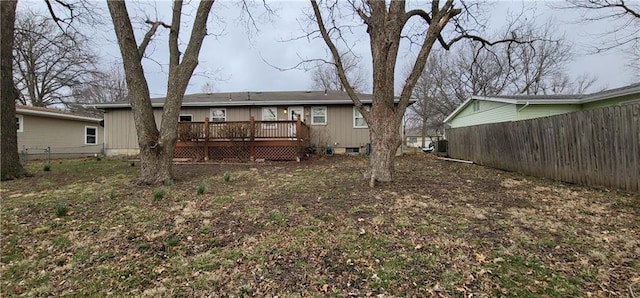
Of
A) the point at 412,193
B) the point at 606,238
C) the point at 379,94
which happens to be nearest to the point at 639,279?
the point at 606,238

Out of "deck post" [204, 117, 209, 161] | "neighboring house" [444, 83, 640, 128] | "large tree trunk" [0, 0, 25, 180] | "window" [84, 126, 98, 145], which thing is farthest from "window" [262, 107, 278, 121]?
"window" [84, 126, 98, 145]

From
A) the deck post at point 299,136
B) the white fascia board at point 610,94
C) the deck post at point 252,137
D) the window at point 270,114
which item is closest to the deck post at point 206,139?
the deck post at point 252,137

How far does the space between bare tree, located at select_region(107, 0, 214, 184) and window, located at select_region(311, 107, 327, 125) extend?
8.11 metres

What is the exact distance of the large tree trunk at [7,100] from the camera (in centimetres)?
784

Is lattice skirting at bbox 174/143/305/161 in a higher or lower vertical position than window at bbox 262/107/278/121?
lower

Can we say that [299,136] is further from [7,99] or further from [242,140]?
[7,99]

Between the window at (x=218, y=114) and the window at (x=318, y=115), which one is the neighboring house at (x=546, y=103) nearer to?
the window at (x=318, y=115)

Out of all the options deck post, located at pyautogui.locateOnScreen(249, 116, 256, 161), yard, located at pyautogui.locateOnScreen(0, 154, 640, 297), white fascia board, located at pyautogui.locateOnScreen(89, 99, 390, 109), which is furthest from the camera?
white fascia board, located at pyautogui.locateOnScreen(89, 99, 390, 109)

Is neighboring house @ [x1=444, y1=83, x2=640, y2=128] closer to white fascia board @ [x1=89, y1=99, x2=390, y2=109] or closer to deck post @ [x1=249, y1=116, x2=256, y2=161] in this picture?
white fascia board @ [x1=89, y1=99, x2=390, y2=109]

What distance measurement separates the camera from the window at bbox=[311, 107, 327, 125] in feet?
48.3

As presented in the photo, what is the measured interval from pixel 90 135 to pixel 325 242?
22.0m

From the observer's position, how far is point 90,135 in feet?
63.0

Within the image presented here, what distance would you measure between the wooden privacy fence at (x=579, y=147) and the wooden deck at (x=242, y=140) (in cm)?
730

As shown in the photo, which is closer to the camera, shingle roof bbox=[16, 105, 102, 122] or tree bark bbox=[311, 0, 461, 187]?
tree bark bbox=[311, 0, 461, 187]
